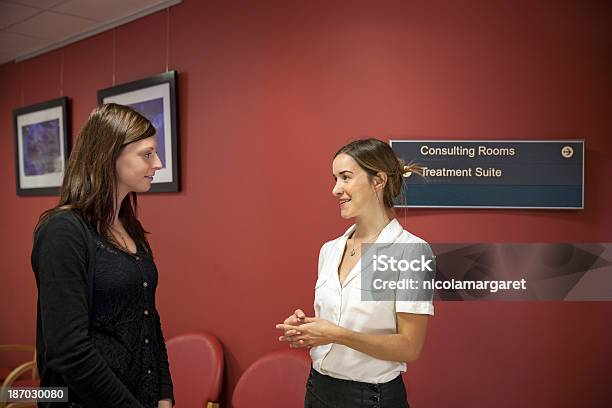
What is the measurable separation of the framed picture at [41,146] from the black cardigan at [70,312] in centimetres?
295

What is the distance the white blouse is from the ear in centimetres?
13

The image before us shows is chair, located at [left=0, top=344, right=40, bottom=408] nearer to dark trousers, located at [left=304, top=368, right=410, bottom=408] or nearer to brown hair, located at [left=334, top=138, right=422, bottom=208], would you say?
dark trousers, located at [left=304, top=368, right=410, bottom=408]

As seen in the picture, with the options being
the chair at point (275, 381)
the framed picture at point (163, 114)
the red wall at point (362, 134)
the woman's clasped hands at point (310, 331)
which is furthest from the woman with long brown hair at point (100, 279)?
the framed picture at point (163, 114)

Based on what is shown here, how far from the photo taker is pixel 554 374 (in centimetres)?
238

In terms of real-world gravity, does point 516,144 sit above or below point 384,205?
above

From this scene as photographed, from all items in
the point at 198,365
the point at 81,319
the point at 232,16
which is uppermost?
the point at 232,16

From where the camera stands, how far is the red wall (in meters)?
2.38

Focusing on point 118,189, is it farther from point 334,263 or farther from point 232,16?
point 232,16

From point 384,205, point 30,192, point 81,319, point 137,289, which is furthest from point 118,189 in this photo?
point 30,192

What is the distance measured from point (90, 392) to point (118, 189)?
1.95 feet

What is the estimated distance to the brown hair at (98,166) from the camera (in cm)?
155

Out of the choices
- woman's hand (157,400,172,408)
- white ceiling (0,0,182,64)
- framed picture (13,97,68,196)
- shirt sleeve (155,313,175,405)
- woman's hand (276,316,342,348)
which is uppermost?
white ceiling (0,0,182,64)

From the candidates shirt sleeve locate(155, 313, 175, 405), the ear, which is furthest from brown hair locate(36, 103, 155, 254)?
the ear

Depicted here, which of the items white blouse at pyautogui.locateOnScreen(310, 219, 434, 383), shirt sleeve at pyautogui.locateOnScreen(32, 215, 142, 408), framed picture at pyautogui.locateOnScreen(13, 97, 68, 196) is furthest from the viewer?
framed picture at pyautogui.locateOnScreen(13, 97, 68, 196)
